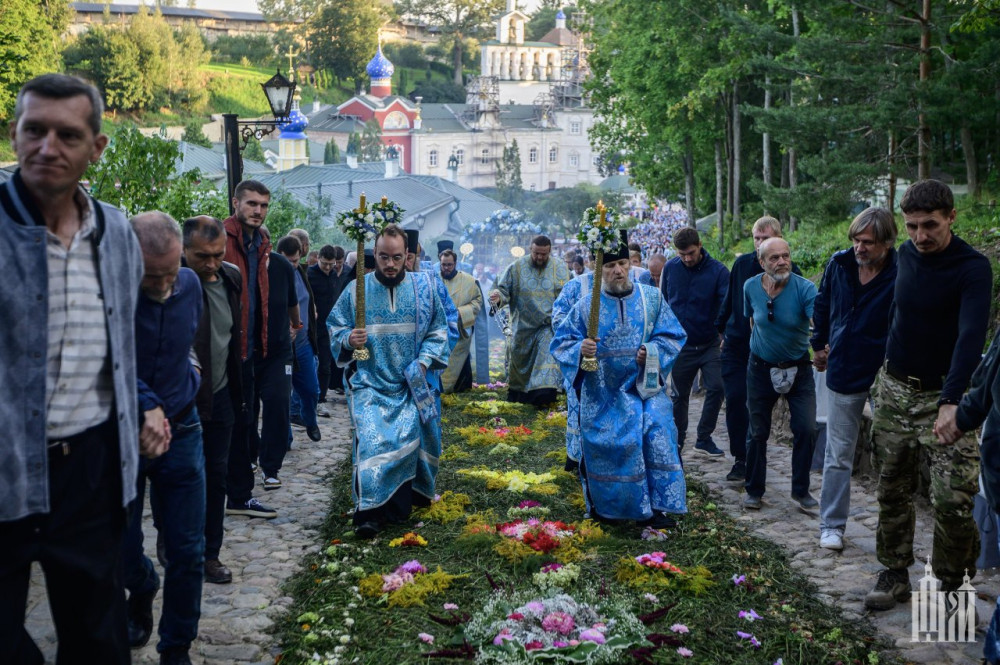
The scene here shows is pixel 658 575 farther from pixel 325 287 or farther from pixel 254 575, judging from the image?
pixel 325 287

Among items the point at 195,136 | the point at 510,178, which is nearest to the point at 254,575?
the point at 195,136

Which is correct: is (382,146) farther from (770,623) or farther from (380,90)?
(770,623)

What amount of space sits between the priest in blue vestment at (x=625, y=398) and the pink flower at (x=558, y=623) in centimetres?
206

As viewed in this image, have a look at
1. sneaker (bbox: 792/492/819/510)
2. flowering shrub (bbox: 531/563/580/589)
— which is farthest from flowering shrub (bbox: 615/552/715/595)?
sneaker (bbox: 792/492/819/510)

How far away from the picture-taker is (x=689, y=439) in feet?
37.0

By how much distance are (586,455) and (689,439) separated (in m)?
3.77

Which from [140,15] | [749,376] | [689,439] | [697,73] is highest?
[140,15]

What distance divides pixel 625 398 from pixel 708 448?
9.84 feet

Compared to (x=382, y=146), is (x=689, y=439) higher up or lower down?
lower down

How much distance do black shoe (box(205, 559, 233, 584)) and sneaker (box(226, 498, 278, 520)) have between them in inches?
57.7

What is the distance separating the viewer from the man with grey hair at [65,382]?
3.33 metres

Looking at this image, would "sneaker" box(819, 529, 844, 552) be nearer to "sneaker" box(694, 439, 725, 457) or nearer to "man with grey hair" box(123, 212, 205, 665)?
"sneaker" box(694, 439, 725, 457)

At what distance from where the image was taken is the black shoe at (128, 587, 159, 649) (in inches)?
214

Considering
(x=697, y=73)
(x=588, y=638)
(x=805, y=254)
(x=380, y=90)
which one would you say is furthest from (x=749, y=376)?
(x=380, y=90)
